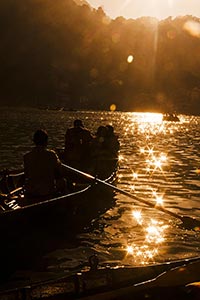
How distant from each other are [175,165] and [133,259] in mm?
23129

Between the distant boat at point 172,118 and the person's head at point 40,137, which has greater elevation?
the person's head at point 40,137

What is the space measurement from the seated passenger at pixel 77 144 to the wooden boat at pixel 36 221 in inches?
143

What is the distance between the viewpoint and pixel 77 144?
2038 centimetres

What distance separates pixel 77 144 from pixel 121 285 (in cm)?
1230

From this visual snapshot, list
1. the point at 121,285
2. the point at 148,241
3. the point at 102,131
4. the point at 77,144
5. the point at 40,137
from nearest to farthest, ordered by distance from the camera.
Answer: the point at 121,285 < the point at 40,137 < the point at 148,241 < the point at 77,144 < the point at 102,131

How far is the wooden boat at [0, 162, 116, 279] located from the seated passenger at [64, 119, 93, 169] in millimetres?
3623

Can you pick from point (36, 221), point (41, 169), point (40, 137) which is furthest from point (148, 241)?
point (40, 137)

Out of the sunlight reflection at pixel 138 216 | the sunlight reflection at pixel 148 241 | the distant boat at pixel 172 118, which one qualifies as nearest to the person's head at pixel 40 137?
the sunlight reflection at pixel 148 241

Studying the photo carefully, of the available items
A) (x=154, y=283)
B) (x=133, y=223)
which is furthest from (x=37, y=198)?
(x=154, y=283)

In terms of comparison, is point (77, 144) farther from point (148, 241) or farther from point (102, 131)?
point (148, 241)

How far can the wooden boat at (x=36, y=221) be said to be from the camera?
38.9 feet

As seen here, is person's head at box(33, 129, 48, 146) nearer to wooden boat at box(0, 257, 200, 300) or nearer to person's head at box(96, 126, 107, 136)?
wooden boat at box(0, 257, 200, 300)

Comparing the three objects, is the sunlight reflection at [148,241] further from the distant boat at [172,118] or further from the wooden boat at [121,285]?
the distant boat at [172,118]

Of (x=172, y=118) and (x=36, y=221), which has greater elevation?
(x=36, y=221)
